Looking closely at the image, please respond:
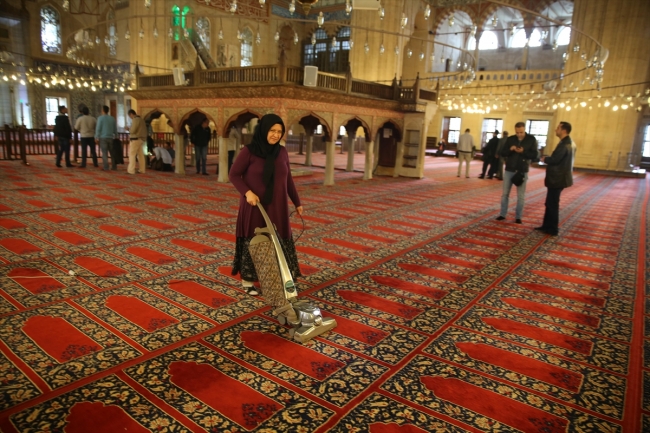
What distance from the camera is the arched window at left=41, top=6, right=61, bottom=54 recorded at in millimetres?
19047

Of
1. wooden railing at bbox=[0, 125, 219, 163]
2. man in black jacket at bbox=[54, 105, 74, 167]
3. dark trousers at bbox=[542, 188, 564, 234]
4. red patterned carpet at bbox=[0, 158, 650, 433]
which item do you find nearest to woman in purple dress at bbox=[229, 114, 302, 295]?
red patterned carpet at bbox=[0, 158, 650, 433]

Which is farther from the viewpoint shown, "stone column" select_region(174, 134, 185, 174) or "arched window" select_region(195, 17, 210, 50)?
"arched window" select_region(195, 17, 210, 50)

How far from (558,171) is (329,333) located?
3.91m

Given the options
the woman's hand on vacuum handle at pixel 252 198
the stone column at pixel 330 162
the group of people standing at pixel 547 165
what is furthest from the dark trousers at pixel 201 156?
the woman's hand on vacuum handle at pixel 252 198

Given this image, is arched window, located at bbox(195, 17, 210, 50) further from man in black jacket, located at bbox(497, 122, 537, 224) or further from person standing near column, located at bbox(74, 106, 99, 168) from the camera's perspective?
man in black jacket, located at bbox(497, 122, 537, 224)

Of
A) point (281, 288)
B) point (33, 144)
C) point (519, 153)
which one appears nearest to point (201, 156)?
point (33, 144)

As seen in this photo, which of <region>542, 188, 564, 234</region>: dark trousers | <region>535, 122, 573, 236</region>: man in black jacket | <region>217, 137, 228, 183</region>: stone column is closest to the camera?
<region>535, 122, 573, 236</region>: man in black jacket

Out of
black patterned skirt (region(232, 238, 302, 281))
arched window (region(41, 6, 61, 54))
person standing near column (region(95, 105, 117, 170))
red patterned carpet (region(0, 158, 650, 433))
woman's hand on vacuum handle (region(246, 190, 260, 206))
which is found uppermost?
arched window (region(41, 6, 61, 54))

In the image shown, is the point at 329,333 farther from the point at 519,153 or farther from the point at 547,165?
the point at 519,153

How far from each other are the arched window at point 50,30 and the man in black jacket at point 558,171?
21.4 metres

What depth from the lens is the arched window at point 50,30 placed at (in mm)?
19047

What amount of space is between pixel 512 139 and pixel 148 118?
7852 mm

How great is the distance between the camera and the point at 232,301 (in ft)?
9.31

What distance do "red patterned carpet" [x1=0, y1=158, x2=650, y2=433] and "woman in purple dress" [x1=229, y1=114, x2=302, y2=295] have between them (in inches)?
20.7
